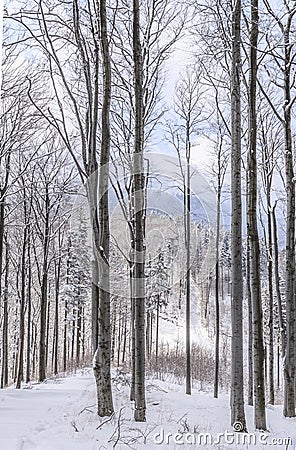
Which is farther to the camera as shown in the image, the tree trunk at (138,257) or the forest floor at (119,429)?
the tree trunk at (138,257)

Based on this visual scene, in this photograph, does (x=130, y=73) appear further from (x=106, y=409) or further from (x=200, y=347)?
(x=200, y=347)

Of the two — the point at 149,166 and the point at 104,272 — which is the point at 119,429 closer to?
the point at 104,272

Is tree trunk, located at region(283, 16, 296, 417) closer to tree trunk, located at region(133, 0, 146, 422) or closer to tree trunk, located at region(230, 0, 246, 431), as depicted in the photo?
tree trunk, located at region(230, 0, 246, 431)

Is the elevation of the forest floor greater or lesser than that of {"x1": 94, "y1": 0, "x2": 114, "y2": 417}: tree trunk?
lesser

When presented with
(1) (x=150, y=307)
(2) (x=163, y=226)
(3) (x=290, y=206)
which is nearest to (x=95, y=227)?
(3) (x=290, y=206)

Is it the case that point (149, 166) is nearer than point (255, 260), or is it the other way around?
point (255, 260)

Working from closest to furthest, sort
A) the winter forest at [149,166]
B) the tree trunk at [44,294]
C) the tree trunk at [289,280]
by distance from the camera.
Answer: the winter forest at [149,166] → the tree trunk at [289,280] → the tree trunk at [44,294]

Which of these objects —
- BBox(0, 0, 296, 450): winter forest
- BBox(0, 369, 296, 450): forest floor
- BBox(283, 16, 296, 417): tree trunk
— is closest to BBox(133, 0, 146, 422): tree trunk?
BBox(0, 0, 296, 450): winter forest

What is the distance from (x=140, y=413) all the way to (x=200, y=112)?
5069 mm

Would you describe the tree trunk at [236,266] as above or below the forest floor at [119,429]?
above

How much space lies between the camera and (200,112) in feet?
23.8

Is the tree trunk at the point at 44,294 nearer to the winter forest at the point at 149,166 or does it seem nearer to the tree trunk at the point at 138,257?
the winter forest at the point at 149,166

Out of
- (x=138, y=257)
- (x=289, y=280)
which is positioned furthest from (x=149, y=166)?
(x=138, y=257)

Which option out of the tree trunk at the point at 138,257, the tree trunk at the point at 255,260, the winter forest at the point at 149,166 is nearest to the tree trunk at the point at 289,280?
the winter forest at the point at 149,166
